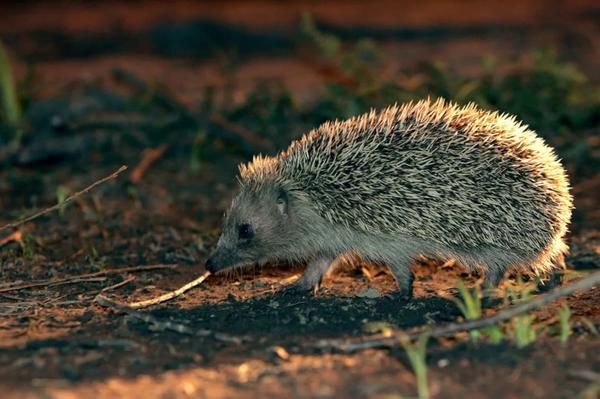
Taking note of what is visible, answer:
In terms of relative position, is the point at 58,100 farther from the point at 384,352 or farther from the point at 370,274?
the point at 384,352

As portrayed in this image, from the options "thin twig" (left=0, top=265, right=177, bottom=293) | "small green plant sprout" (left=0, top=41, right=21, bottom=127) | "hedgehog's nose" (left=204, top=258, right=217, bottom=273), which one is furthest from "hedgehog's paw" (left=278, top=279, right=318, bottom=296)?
"small green plant sprout" (left=0, top=41, right=21, bottom=127)

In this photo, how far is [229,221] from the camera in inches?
243

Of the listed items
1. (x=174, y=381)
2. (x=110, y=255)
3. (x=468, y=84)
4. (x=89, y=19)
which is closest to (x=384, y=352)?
(x=174, y=381)

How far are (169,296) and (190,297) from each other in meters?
0.24

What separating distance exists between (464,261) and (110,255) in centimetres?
280

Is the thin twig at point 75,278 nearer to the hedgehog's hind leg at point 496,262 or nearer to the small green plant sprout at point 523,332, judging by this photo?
the hedgehog's hind leg at point 496,262

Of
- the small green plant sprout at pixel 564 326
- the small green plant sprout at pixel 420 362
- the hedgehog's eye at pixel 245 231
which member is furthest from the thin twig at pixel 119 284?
the small green plant sprout at pixel 564 326

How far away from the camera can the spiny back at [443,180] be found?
18.2 feet

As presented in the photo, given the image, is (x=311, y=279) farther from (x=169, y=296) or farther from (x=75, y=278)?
(x=75, y=278)

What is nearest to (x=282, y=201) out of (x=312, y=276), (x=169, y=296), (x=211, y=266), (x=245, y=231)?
(x=245, y=231)

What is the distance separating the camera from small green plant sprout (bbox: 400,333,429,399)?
3963 mm

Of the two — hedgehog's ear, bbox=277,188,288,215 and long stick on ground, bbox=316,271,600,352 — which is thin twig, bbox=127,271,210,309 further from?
long stick on ground, bbox=316,271,600,352

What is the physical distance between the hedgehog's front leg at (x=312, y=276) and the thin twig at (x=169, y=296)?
0.61 meters

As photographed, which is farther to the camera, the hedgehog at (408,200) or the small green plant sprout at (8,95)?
the small green plant sprout at (8,95)
